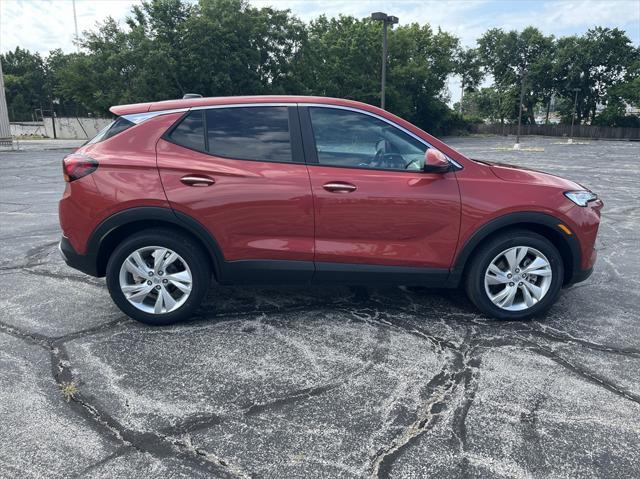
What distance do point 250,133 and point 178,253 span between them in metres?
1.07

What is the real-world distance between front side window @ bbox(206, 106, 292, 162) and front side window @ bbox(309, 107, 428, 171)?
26 centimetres

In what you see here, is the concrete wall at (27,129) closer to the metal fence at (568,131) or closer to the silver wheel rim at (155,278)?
the metal fence at (568,131)

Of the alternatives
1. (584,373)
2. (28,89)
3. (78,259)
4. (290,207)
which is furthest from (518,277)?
(28,89)

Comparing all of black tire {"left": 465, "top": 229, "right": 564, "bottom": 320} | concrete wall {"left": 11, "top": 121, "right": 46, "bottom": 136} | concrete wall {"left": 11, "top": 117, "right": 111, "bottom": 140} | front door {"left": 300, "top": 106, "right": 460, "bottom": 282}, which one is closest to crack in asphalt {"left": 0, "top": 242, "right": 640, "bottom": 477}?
black tire {"left": 465, "top": 229, "right": 564, "bottom": 320}

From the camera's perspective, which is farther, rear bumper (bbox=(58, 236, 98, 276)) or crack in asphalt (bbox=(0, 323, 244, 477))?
rear bumper (bbox=(58, 236, 98, 276))

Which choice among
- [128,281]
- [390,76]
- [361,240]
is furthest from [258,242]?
[390,76]

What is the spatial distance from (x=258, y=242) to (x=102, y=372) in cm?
137

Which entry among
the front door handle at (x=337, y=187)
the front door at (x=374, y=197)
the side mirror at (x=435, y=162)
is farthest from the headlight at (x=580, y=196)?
the front door handle at (x=337, y=187)

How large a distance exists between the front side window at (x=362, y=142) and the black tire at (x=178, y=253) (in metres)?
1.24

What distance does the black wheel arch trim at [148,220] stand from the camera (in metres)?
3.49

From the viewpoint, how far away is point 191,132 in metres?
3.60

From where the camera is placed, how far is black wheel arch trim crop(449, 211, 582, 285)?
143 inches

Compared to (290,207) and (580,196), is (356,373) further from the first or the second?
(580,196)

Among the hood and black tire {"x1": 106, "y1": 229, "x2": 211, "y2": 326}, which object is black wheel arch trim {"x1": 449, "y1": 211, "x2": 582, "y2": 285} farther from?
black tire {"x1": 106, "y1": 229, "x2": 211, "y2": 326}
